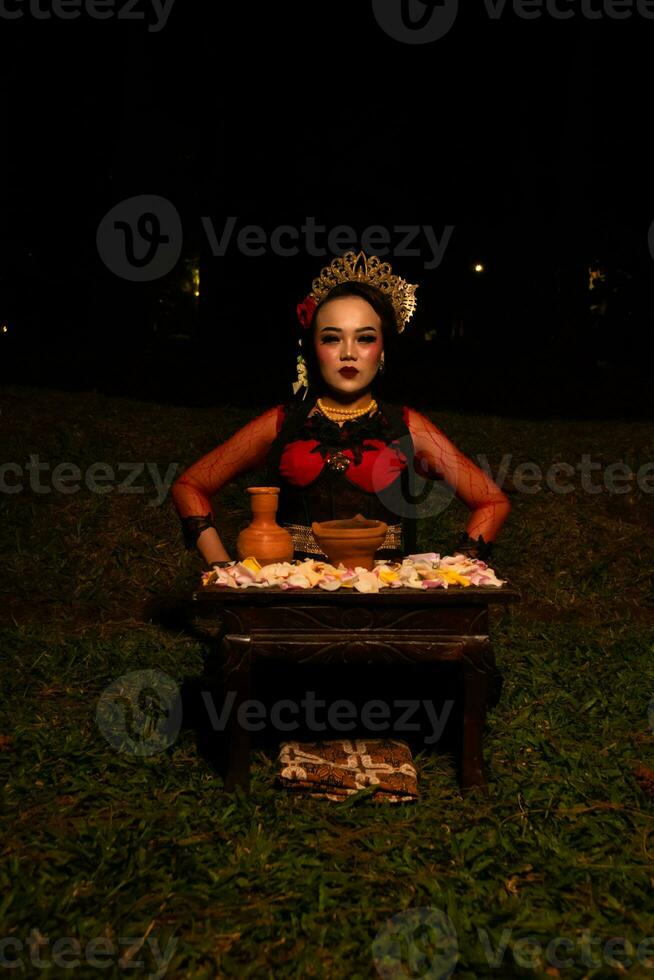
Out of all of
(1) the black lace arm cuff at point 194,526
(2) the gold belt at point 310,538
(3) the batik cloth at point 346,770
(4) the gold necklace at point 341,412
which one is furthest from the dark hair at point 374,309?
(3) the batik cloth at point 346,770

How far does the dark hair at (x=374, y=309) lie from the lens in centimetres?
393

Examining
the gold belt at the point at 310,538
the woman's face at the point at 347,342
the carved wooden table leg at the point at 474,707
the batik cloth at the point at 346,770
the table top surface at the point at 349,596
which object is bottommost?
the batik cloth at the point at 346,770

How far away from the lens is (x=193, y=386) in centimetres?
1177

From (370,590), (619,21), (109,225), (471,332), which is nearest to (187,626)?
(370,590)

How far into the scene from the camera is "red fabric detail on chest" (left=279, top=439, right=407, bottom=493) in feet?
12.5

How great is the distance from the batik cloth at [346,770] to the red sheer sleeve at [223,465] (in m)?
1.16

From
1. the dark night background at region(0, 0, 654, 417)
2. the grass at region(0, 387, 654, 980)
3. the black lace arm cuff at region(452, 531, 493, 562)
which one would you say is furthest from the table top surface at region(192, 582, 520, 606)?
the dark night background at region(0, 0, 654, 417)

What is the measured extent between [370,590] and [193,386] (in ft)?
29.4

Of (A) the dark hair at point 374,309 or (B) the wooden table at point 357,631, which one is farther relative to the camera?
(A) the dark hair at point 374,309

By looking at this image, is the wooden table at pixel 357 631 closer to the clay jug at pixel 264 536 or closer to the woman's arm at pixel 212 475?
the clay jug at pixel 264 536

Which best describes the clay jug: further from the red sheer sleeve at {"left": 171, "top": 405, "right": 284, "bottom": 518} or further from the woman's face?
the woman's face

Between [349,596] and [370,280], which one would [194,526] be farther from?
[370,280]

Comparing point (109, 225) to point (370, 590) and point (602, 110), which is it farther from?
point (370, 590)

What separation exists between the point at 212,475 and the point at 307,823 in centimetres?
156
